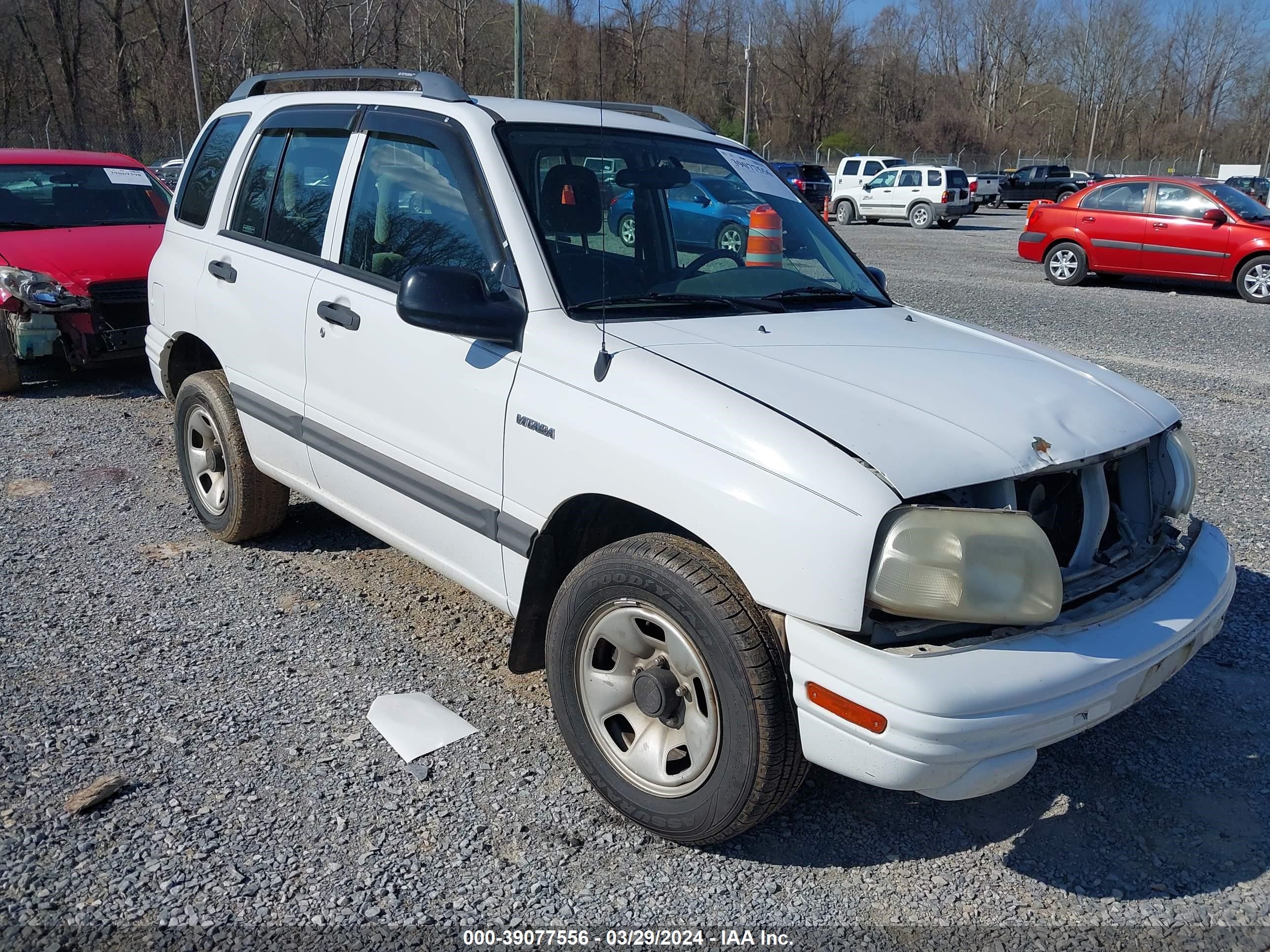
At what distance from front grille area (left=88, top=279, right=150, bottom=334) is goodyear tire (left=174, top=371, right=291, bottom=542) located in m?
2.91

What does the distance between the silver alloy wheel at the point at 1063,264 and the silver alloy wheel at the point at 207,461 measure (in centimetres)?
1464

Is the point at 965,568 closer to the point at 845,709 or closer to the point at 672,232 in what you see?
the point at 845,709

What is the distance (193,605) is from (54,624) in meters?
0.51

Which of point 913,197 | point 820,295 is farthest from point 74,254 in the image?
point 913,197

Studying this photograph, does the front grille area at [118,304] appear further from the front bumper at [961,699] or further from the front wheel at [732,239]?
the front bumper at [961,699]

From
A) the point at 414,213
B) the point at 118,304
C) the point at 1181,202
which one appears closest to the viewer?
the point at 414,213

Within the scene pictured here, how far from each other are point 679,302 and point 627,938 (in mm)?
1882

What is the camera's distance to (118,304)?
739 cm

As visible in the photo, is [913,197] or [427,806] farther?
[913,197]

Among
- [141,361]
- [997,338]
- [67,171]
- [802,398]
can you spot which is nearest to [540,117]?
[802,398]

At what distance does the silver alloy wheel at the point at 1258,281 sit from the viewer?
1415 cm

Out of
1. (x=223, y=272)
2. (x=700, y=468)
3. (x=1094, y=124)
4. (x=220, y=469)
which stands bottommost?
(x=220, y=469)

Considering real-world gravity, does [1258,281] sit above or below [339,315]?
below

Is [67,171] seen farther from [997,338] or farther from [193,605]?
[997,338]
